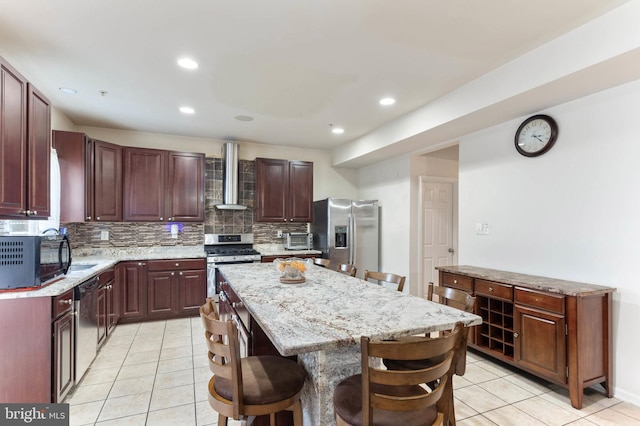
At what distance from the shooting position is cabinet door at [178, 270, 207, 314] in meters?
4.41

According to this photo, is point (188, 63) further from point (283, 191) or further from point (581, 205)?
point (581, 205)

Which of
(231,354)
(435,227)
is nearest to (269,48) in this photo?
(231,354)

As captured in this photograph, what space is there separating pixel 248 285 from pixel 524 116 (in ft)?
10.3

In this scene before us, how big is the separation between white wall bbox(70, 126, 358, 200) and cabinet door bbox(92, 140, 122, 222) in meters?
0.58

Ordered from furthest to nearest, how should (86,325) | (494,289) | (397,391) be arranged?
(494,289) → (86,325) → (397,391)

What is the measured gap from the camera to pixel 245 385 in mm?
1475

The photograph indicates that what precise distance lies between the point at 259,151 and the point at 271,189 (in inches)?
32.3

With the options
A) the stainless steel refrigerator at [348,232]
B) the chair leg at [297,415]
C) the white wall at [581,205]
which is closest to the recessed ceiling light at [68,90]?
the stainless steel refrigerator at [348,232]

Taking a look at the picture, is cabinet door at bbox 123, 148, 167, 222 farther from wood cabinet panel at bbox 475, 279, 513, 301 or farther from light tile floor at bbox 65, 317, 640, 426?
wood cabinet panel at bbox 475, 279, 513, 301

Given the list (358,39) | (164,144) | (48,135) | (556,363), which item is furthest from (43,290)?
(556,363)

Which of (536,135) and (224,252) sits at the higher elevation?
(536,135)

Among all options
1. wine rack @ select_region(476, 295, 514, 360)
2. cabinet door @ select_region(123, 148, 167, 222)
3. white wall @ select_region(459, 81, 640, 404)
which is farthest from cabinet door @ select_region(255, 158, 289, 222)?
wine rack @ select_region(476, 295, 514, 360)

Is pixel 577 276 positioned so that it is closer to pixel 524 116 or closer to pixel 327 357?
pixel 524 116

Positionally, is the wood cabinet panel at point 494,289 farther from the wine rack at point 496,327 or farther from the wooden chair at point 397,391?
the wooden chair at point 397,391
